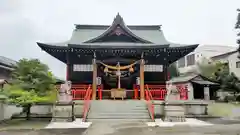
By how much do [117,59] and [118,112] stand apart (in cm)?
597

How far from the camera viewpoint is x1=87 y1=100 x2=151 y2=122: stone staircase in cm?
1364

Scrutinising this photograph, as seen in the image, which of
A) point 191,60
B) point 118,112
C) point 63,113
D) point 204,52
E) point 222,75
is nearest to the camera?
point 63,113

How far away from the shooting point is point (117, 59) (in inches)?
757

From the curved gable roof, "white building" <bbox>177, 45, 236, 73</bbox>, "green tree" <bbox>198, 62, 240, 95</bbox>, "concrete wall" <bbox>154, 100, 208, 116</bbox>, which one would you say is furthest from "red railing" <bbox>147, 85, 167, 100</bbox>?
"white building" <bbox>177, 45, 236, 73</bbox>

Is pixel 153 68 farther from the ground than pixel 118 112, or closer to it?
farther from the ground

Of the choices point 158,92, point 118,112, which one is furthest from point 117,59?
point 118,112

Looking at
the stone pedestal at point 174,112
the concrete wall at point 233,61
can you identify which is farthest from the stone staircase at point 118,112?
the concrete wall at point 233,61

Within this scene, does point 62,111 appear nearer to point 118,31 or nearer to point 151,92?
point 151,92

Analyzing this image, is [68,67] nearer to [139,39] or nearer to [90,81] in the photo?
[90,81]

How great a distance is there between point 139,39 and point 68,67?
6649 mm

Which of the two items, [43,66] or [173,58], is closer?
[43,66]

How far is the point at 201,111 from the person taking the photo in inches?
607

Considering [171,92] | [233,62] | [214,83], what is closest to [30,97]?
[171,92]

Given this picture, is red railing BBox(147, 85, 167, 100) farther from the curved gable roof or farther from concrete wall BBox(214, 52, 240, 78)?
concrete wall BBox(214, 52, 240, 78)
